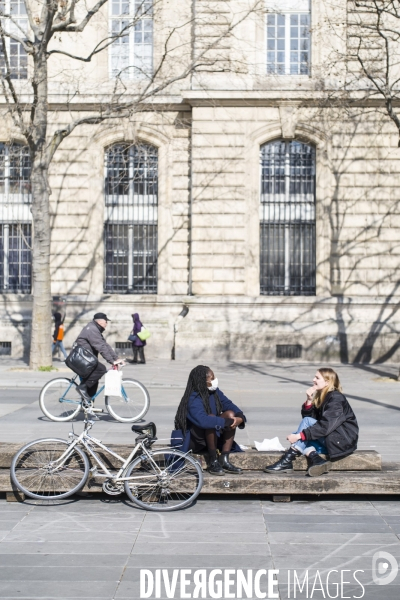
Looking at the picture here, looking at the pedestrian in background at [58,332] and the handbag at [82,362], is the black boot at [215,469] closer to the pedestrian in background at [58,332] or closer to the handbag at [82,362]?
the handbag at [82,362]

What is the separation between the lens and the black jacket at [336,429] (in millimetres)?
8586

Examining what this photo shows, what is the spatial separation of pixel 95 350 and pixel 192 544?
7.10 metres

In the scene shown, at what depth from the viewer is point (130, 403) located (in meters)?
14.0

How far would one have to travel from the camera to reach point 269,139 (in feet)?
82.1

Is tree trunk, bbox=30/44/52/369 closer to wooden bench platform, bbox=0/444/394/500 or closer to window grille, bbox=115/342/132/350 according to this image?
window grille, bbox=115/342/132/350

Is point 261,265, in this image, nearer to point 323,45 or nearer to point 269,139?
point 269,139

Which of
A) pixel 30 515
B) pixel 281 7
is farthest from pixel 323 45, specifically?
pixel 30 515

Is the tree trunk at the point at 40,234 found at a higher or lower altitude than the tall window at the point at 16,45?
lower

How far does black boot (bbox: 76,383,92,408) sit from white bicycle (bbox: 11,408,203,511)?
13.4 ft

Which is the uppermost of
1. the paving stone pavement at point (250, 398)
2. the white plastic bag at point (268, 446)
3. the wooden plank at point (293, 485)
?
the white plastic bag at point (268, 446)

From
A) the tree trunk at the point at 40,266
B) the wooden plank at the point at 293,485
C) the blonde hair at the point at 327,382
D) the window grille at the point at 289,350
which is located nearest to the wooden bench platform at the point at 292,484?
the wooden plank at the point at 293,485

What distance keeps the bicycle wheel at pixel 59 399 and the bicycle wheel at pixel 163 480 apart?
5727 mm

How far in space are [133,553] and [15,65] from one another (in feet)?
71.3

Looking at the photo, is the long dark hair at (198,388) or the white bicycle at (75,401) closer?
the long dark hair at (198,388)
